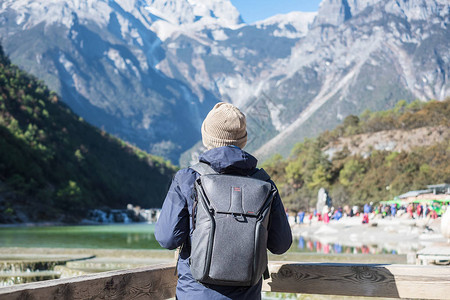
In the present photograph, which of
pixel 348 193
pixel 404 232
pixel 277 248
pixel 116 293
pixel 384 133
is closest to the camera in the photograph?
pixel 277 248

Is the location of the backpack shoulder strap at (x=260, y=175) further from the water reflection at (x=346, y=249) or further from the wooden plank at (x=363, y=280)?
the water reflection at (x=346, y=249)

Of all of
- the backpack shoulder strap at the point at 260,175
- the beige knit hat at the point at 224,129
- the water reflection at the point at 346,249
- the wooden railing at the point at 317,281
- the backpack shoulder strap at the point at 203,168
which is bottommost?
the water reflection at the point at 346,249

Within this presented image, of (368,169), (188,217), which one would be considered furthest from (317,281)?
(368,169)

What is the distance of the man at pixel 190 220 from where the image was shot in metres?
3.33

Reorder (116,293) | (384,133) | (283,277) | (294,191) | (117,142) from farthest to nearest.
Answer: (117,142)
(384,133)
(294,191)
(283,277)
(116,293)

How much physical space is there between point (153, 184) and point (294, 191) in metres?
74.8

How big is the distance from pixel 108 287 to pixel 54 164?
110 metres

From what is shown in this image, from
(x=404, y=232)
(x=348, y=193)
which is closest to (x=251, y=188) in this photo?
(x=404, y=232)

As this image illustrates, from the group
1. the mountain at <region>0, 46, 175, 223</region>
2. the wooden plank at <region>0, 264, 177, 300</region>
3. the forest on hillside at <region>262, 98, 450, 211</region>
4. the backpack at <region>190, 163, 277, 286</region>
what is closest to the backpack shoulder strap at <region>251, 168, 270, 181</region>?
the backpack at <region>190, 163, 277, 286</region>

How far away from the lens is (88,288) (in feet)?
12.0

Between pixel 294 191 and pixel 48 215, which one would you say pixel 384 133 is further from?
pixel 48 215

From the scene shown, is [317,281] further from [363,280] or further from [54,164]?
[54,164]

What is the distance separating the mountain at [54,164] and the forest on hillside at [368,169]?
37772 mm

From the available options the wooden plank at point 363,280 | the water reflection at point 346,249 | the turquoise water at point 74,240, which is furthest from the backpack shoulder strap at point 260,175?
the turquoise water at point 74,240
